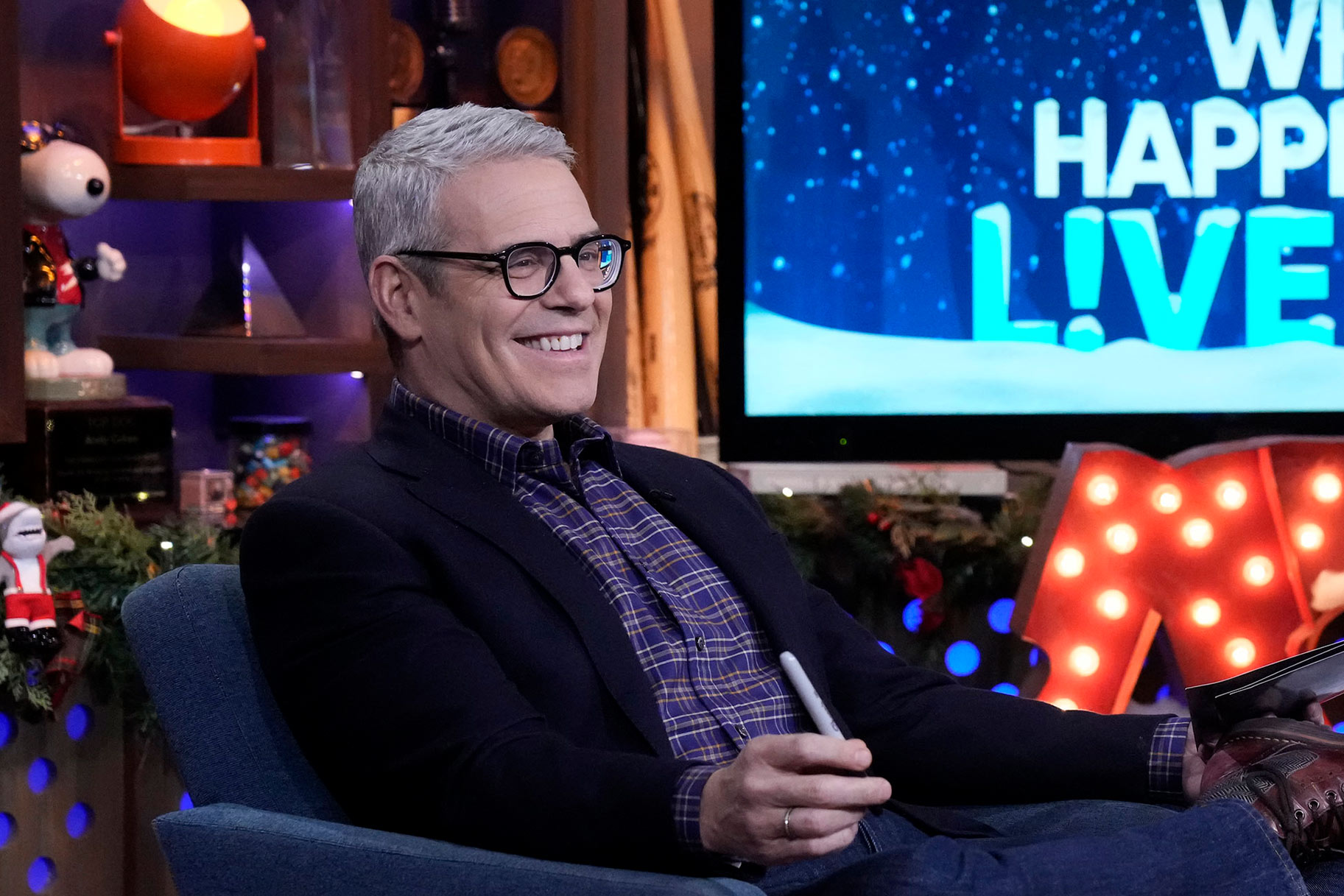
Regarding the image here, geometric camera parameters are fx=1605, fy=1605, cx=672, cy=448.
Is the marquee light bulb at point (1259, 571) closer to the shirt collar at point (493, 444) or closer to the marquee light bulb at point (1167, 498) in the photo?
the marquee light bulb at point (1167, 498)

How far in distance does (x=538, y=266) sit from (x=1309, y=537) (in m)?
1.64

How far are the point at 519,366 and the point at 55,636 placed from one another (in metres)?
0.90

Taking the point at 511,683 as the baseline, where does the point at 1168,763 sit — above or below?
below

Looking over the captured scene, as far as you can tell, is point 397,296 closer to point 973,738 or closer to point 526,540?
point 526,540

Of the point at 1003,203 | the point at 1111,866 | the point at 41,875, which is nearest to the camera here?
the point at 1111,866

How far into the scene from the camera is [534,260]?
65.8 inches

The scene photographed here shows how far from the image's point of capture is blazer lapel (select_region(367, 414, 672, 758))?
1.48 meters

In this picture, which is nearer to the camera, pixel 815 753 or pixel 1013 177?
pixel 815 753

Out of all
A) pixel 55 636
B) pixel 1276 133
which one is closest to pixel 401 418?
A: pixel 55 636

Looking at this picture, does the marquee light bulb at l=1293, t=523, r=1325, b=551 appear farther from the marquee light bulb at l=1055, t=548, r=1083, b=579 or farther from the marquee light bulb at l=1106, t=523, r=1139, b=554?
the marquee light bulb at l=1055, t=548, r=1083, b=579

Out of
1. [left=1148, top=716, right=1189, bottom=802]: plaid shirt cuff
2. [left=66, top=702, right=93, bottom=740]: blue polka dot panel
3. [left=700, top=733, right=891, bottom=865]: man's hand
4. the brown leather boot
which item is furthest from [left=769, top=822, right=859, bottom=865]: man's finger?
[left=66, top=702, right=93, bottom=740]: blue polka dot panel

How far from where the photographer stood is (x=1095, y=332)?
3.01 meters

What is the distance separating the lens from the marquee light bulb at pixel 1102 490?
2660 mm

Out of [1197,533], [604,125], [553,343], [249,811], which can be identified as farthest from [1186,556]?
[249,811]
